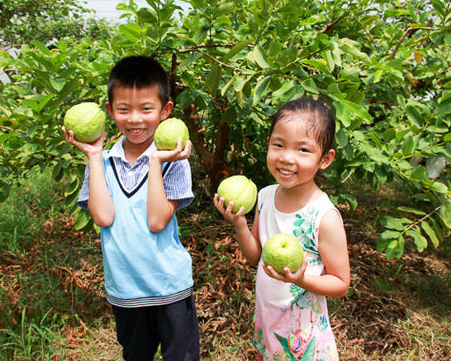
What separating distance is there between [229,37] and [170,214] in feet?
4.06

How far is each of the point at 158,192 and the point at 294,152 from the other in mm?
502

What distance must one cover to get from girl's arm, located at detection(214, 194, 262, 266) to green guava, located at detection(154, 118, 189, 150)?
260 millimetres

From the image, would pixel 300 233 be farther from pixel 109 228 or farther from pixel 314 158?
Result: pixel 109 228

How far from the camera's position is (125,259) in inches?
52.9

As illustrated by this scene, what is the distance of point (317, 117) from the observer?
1162mm

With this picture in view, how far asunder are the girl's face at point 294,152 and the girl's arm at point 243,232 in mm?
188

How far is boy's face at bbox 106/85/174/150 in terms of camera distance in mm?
1343

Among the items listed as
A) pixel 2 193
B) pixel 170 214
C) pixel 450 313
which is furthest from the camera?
pixel 450 313

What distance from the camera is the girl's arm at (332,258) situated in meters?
1.13

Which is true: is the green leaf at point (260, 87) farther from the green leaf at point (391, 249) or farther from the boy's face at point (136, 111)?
the green leaf at point (391, 249)

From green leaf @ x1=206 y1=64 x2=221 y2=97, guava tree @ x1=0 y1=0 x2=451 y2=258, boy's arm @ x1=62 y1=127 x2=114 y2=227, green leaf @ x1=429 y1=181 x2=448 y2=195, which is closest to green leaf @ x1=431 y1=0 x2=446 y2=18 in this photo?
guava tree @ x1=0 y1=0 x2=451 y2=258

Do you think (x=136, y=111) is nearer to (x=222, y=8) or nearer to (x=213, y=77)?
(x=213, y=77)

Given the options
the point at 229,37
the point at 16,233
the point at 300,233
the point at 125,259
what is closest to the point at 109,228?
the point at 125,259

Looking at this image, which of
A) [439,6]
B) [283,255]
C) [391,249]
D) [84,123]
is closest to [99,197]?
[84,123]
